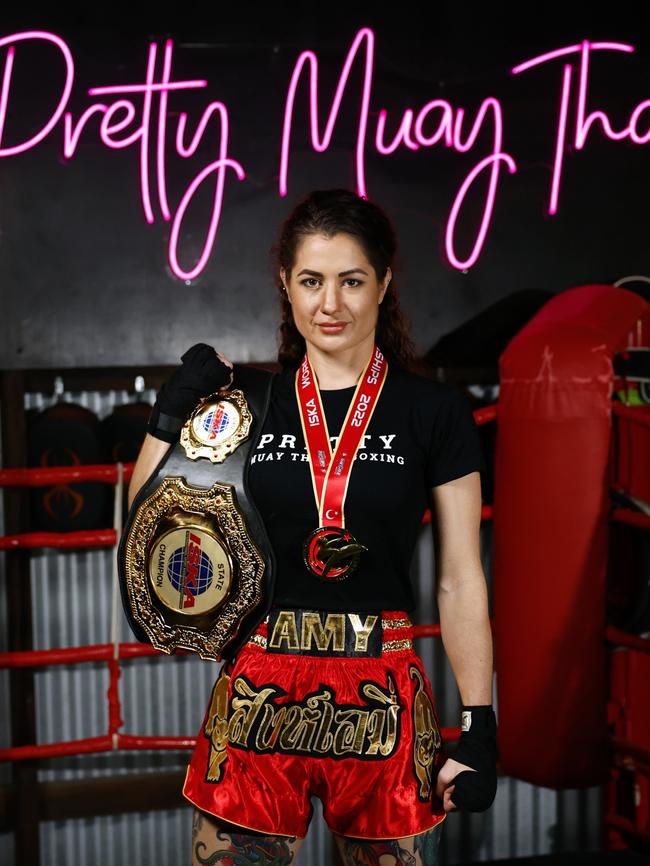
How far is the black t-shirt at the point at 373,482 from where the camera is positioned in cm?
156

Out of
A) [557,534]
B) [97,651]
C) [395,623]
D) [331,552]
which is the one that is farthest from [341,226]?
[97,651]

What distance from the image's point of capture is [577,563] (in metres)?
2.60

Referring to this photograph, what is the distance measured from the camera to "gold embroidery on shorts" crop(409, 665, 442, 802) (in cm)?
154

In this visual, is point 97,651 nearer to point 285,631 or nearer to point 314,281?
point 285,631

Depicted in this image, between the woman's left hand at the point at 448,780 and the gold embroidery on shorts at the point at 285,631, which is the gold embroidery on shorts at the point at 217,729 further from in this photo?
the woman's left hand at the point at 448,780

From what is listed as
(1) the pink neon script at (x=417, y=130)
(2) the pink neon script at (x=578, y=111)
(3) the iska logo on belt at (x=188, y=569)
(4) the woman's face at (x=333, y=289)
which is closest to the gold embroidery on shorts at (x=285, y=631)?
(3) the iska logo on belt at (x=188, y=569)

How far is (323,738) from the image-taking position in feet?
4.98

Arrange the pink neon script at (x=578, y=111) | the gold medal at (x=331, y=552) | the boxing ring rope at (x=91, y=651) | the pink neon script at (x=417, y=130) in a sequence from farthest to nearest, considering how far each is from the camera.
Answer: the pink neon script at (x=578, y=111) < the pink neon script at (x=417, y=130) < the boxing ring rope at (x=91, y=651) < the gold medal at (x=331, y=552)

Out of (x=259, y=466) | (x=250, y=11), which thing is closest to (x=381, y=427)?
(x=259, y=466)

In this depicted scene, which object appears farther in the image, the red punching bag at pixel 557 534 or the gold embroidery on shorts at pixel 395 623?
the red punching bag at pixel 557 534

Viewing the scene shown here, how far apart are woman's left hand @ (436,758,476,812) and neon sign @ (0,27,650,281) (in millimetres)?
1952

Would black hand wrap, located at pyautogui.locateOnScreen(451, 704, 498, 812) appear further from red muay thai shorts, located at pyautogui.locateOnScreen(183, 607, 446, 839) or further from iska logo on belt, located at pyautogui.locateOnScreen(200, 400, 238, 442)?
iska logo on belt, located at pyautogui.locateOnScreen(200, 400, 238, 442)

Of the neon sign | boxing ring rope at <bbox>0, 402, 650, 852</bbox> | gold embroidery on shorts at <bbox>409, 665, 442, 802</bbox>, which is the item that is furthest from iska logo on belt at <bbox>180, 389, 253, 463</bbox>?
the neon sign

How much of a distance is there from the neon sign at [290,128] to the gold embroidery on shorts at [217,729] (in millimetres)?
1754
